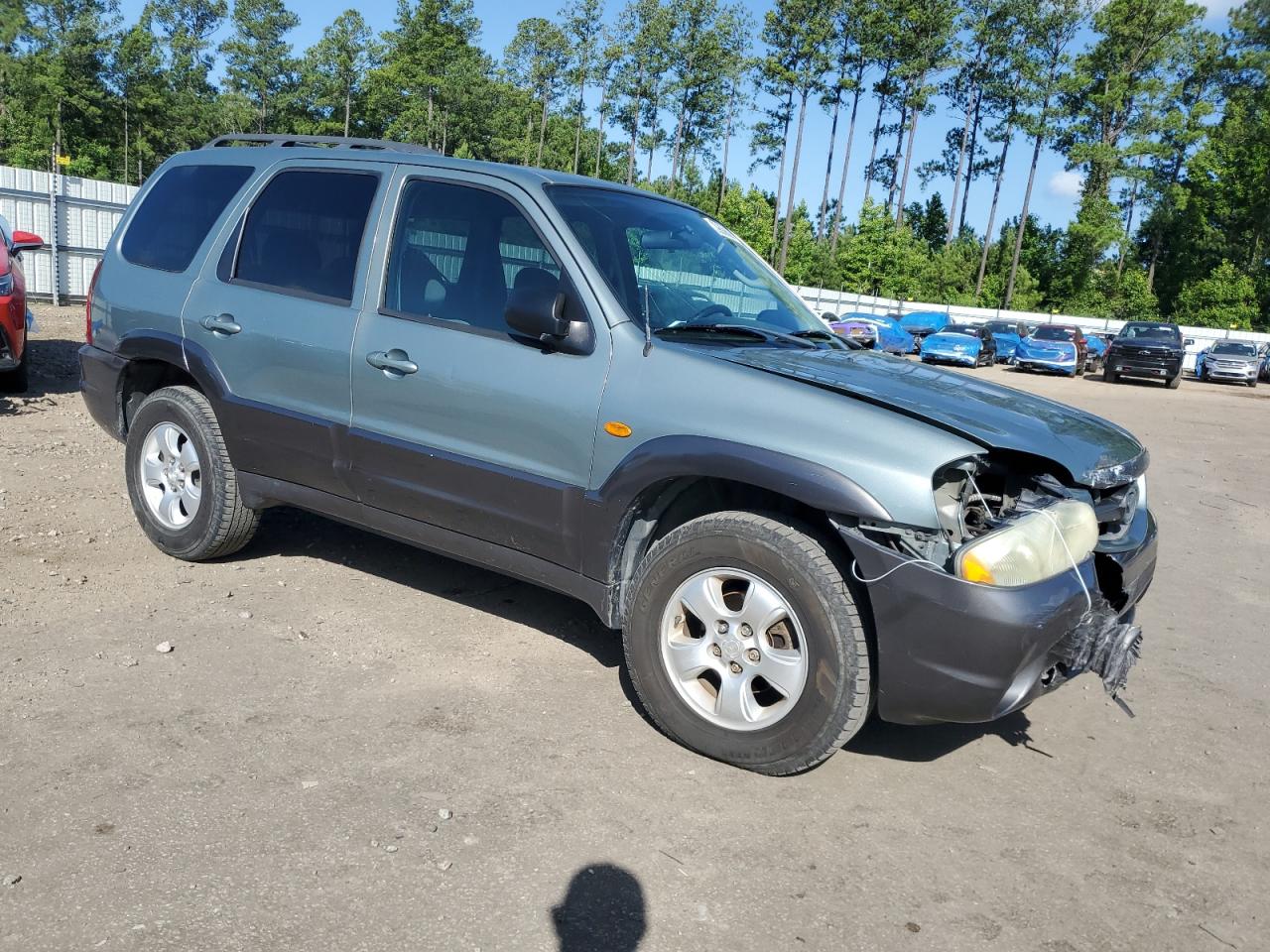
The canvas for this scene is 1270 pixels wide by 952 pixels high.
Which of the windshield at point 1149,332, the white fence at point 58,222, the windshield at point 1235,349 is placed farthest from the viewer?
the windshield at point 1235,349

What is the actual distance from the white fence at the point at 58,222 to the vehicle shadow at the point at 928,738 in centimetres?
1685

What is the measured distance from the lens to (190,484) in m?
5.09

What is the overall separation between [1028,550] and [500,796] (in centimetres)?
175

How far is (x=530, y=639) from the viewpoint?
457cm

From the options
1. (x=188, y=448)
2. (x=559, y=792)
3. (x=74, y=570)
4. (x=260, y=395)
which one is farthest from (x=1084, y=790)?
(x=74, y=570)

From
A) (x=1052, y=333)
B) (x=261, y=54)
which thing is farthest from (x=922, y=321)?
(x=261, y=54)

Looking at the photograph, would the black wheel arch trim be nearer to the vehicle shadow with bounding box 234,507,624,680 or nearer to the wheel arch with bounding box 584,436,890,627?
the wheel arch with bounding box 584,436,890,627

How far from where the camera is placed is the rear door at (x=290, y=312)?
4395mm

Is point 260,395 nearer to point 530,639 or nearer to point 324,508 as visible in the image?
point 324,508

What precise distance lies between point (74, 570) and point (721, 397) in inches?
133

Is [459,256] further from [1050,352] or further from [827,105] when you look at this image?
[827,105]

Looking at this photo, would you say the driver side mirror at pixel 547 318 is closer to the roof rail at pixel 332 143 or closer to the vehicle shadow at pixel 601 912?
the roof rail at pixel 332 143

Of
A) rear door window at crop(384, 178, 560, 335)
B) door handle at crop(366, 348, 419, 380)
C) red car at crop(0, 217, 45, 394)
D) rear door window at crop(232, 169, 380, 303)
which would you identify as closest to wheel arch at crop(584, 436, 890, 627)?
rear door window at crop(384, 178, 560, 335)

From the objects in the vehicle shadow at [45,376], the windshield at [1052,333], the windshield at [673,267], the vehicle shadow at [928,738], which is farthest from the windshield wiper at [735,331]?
the windshield at [1052,333]
